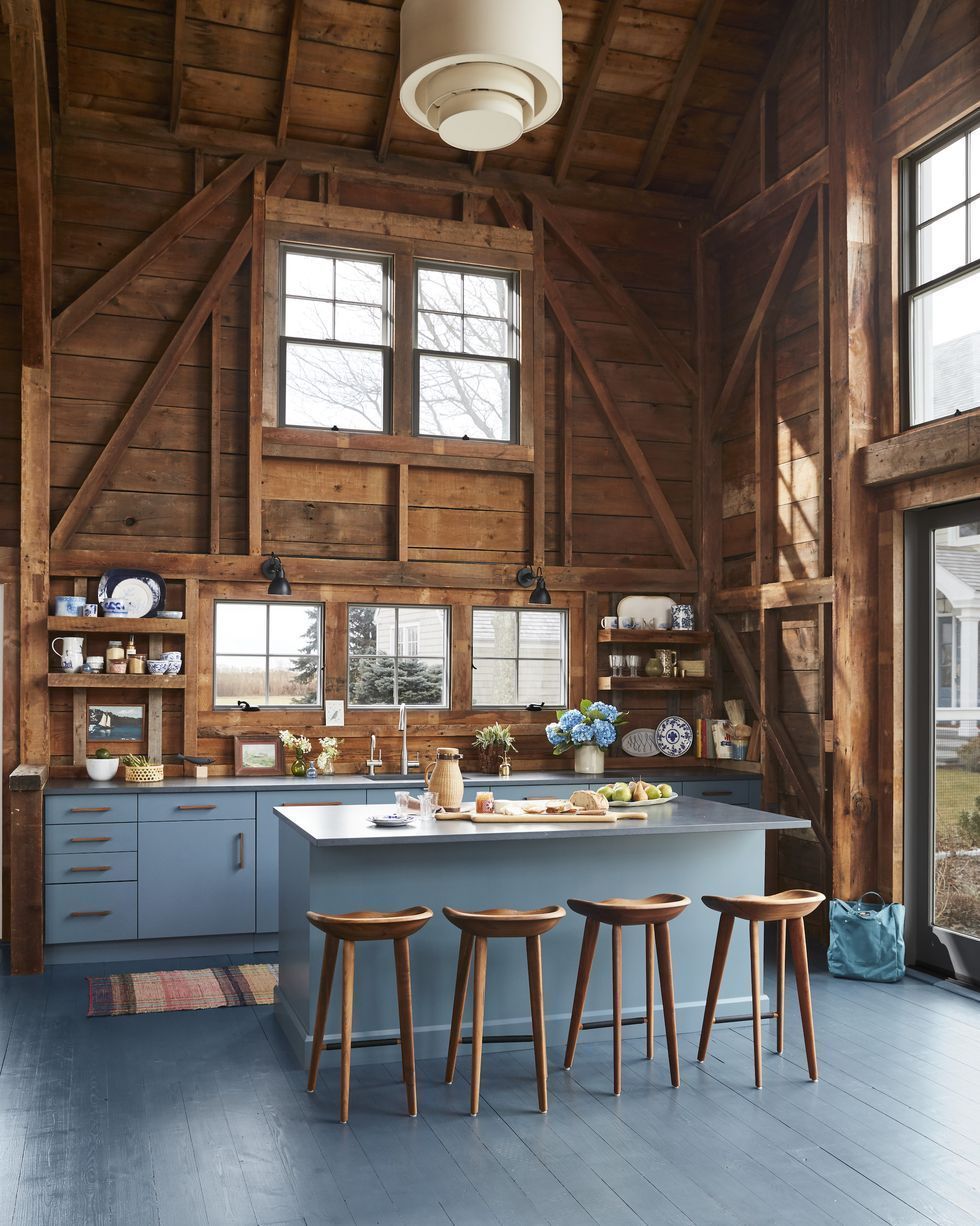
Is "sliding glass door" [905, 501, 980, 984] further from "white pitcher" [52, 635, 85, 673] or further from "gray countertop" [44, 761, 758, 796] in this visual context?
"white pitcher" [52, 635, 85, 673]

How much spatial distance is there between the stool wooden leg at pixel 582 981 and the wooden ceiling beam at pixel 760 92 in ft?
17.7

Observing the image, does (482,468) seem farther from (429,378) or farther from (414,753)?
(414,753)

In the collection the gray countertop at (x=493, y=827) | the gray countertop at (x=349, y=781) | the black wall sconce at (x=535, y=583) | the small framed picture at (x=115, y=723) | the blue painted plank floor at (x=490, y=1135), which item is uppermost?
the black wall sconce at (x=535, y=583)

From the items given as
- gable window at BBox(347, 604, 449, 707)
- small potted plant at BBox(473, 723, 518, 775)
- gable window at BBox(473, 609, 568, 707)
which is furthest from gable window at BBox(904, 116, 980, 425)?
gable window at BBox(347, 604, 449, 707)

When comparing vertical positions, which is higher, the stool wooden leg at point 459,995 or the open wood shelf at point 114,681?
the open wood shelf at point 114,681

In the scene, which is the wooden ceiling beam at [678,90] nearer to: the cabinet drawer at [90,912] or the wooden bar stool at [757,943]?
the wooden bar stool at [757,943]

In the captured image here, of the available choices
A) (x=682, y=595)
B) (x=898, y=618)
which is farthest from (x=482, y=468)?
(x=898, y=618)

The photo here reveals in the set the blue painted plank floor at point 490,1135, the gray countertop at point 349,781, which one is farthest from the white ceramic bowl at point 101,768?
the blue painted plank floor at point 490,1135

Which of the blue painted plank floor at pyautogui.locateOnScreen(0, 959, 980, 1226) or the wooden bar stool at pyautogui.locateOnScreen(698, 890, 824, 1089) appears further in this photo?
the wooden bar stool at pyautogui.locateOnScreen(698, 890, 824, 1089)

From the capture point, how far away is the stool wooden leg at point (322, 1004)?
405 cm

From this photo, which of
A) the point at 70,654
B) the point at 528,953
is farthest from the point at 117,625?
the point at 528,953

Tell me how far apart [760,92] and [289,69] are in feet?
9.65

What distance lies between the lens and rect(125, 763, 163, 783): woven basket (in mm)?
6234

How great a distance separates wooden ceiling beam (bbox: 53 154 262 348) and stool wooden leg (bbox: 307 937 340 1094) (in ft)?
13.6
